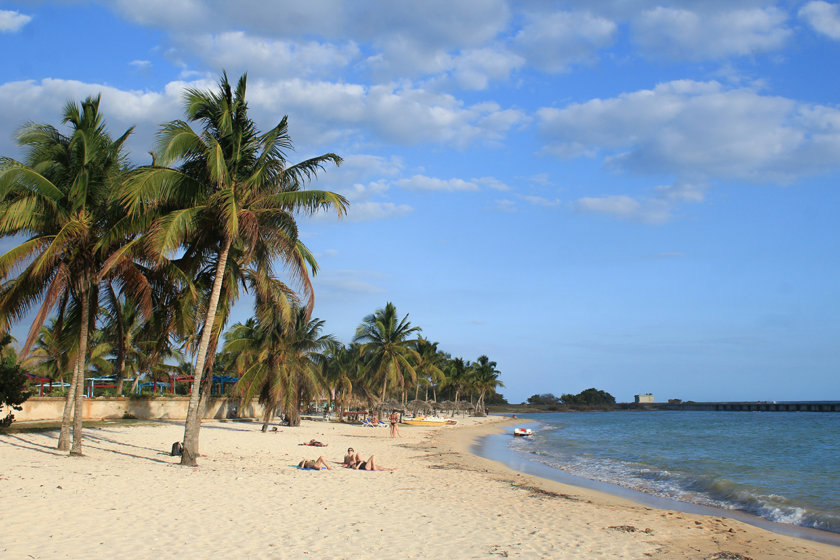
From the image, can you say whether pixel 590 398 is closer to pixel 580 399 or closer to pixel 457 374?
pixel 580 399

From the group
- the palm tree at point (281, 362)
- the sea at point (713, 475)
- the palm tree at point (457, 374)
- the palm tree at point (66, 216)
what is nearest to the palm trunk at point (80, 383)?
the palm tree at point (66, 216)

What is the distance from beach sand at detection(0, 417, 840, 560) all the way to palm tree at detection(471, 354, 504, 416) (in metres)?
66.0

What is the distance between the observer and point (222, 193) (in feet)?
41.4

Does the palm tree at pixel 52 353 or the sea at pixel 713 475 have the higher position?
the palm tree at pixel 52 353

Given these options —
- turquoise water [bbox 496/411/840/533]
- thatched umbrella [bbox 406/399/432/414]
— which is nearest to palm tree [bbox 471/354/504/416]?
thatched umbrella [bbox 406/399/432/414]

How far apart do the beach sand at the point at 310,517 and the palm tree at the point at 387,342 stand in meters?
28.2

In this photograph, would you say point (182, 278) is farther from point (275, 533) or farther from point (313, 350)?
point (313, 350)

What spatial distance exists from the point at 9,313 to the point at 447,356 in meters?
64.5

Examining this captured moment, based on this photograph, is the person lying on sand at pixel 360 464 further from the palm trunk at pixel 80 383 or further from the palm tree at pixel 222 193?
the palm trunk at pixel 80 383

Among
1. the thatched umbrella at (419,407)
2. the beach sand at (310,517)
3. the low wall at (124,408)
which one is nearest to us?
the beach sand at (310,517)

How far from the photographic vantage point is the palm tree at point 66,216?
12.7 metres

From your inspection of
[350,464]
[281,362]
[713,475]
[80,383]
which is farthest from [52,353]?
[713,475]

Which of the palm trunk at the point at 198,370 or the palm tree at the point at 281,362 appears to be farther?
the palm tree at the point at 281,362

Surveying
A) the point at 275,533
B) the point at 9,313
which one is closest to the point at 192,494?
the point at 275,533
